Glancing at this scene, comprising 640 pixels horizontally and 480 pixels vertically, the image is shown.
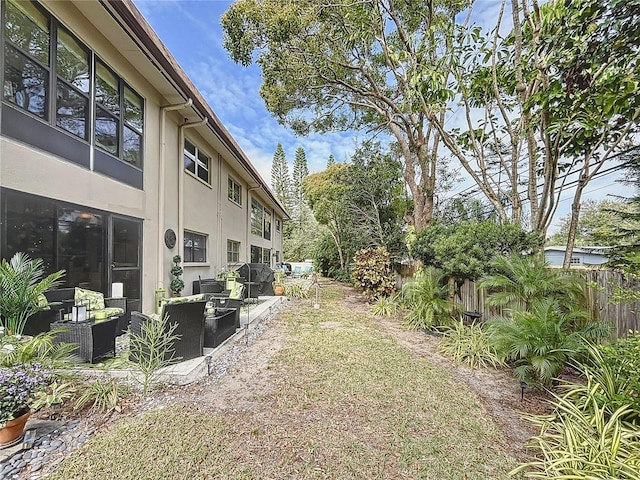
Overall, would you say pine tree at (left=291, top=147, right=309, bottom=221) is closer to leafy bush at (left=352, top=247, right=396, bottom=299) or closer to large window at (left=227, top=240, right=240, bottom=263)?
large window at (left=227, top=240, right=240, bottom=263)

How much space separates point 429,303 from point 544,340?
3.47 metres

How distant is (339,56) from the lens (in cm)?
1061

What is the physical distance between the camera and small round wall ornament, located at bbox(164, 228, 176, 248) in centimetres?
777

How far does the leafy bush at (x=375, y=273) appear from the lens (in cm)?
1120

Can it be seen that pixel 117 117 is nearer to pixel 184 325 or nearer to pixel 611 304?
pixel 184 325

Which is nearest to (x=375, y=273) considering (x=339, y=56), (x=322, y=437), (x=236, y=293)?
(x=236, y=293)

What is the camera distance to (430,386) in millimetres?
4258

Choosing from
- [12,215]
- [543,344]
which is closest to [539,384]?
[543,344]

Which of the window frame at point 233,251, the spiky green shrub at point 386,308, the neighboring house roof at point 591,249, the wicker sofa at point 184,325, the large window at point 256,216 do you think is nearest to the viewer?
the wicker sofa at point 184,325

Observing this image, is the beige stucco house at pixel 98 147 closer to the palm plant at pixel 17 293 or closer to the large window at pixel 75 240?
the large window at pixel 75 240

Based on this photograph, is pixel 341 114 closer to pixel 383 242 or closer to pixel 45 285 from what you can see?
pixel 383 242

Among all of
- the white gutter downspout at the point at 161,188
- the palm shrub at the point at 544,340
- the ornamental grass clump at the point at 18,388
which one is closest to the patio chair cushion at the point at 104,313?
the ornamental grass clump at the point at 18,388

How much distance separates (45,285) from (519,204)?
8.74 m

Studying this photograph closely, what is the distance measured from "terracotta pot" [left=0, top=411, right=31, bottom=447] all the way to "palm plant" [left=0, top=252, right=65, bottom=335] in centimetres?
161
